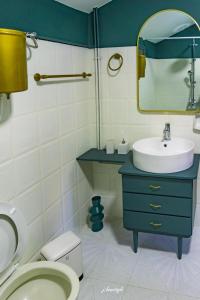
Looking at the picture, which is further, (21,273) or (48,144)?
(48,144)

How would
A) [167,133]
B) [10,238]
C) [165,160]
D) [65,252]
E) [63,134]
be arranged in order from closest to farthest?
[10,238]
[65,252]
[165,160]
[63,134]
[167,133]

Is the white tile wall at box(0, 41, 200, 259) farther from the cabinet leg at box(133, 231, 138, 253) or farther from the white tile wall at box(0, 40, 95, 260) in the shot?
the cabinet leg at box(133, 231, 138, 253)

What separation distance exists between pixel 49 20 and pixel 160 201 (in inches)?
55.3

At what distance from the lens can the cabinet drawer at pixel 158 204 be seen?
219cm

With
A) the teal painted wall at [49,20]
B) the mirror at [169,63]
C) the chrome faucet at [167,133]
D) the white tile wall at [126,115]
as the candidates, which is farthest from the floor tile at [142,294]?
the teal painted wall at [49,20]

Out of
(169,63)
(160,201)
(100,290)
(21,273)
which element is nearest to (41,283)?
(21,273)

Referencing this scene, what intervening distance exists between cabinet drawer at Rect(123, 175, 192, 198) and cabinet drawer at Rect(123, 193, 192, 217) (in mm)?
36

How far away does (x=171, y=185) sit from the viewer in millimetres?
2188

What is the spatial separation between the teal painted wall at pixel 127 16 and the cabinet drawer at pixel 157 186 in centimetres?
112

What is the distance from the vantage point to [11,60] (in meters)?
1.42

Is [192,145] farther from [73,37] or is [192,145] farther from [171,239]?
[73,37]

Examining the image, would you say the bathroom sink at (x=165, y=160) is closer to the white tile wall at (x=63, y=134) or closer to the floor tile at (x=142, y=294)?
the white tile wall at (x=63, y=134)

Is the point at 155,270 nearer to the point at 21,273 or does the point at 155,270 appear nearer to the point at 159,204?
the point at 159,204

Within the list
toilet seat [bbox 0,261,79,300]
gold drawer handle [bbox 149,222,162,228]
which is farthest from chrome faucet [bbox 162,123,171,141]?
toilet seat [bbox 0,261,79,300]
